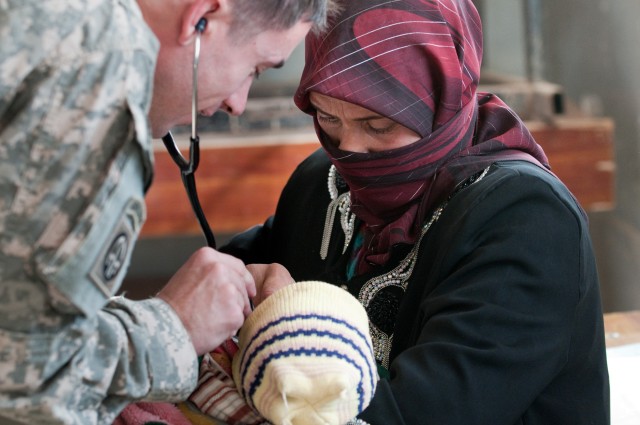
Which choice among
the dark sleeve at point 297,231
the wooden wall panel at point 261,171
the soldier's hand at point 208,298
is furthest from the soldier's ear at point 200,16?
the wooden wall panel at point 261,171

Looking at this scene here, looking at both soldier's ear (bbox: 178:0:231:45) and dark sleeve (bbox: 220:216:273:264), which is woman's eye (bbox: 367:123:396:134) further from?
soldier's ear (bbox: 178:0:231:45)

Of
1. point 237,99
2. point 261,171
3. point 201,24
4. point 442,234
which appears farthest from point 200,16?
point 261,171

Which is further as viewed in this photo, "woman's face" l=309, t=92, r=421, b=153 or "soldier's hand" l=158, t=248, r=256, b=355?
"woman's face" l=309, t=92, r=421, b=153

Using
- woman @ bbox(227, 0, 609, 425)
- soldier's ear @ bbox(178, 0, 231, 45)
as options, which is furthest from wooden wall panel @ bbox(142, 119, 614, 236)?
soldier's ear @ bbox(178, 0, 231, 45)

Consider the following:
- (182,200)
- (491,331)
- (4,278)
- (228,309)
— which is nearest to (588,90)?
(182,200)

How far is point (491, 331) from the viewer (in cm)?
138

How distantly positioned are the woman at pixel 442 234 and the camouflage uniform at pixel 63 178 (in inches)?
20.6

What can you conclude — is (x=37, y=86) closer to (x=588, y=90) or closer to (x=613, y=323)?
(x=613, y=323)

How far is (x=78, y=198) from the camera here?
914mm

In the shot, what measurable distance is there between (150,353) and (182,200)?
112 inches

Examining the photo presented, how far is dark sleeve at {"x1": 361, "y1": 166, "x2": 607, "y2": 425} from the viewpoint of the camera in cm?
135

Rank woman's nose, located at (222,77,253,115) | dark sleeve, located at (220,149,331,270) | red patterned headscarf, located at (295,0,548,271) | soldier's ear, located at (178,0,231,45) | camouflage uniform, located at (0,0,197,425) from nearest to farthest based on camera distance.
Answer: camouflage uniform, located at (0,0,197,425) < soldier's ear, located at (178,0,231,45) < woman's nose, located at (222,77,253,115) < red patterned headscarf, located at (295,0,548,271) < dark sleeve, located at (220,149,331,270)

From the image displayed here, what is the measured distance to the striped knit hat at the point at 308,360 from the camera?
43.8 inches

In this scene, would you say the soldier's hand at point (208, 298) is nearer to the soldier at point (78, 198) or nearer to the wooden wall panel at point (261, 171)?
the soldier at point (78, 198)
